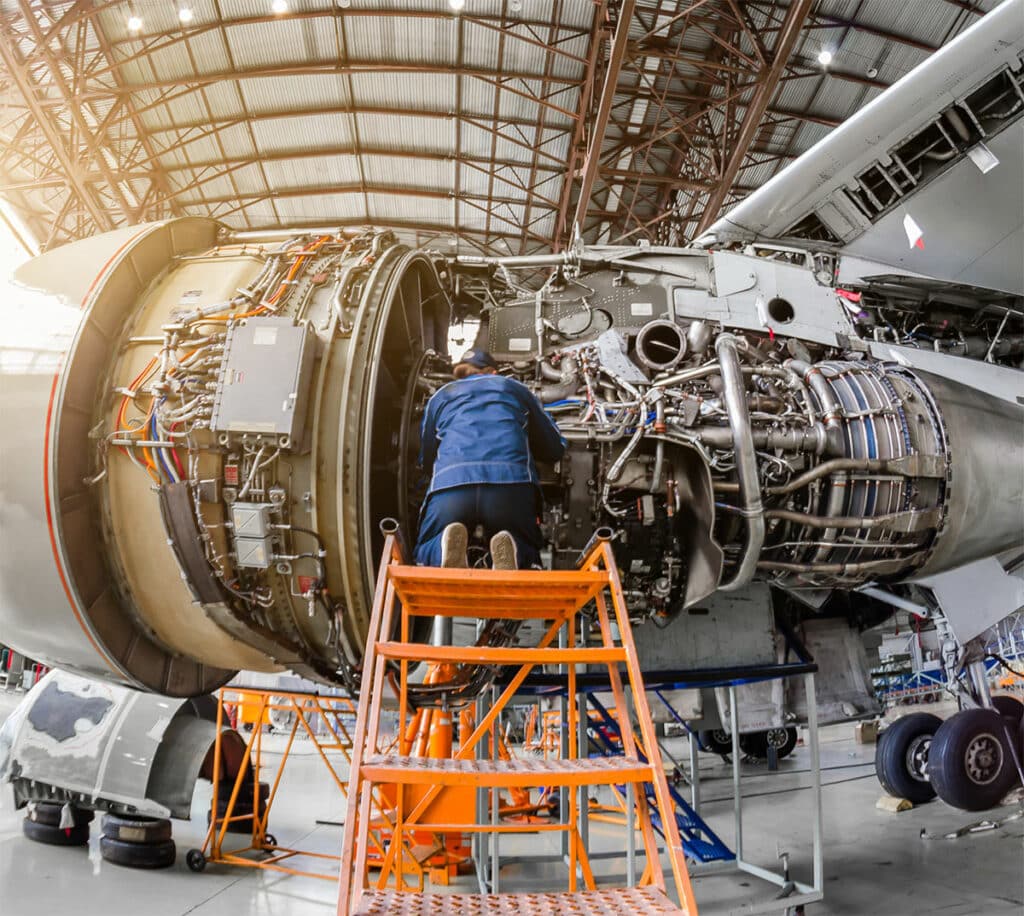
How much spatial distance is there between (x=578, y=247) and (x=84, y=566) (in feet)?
11.5

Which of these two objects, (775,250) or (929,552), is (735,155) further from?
(929,552)

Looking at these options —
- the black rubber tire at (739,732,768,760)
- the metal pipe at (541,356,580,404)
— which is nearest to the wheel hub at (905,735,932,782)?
the black rubber tire at (739,732,768,760)

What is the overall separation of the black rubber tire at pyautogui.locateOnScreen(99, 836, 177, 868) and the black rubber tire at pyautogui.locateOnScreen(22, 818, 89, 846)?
0.68 meters

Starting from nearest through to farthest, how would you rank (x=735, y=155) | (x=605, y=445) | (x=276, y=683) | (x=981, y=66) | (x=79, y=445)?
(x=79, y=445), (x=605, y=445), (x=981, y=66), (x=276, y=683), (x=735, y=155)

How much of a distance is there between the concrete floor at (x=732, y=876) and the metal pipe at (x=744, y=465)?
94.4 inches

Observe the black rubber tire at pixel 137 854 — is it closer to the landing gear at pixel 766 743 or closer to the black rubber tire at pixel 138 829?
the black rubber tire at pixel 138 829

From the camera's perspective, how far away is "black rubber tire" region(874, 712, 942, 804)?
322 inches

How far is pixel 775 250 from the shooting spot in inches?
227

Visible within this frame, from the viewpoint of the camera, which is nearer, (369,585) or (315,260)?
(369,585)

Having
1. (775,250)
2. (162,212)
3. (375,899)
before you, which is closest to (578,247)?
(775,250)

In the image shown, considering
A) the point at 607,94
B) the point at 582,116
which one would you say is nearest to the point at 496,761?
the point at 607,94

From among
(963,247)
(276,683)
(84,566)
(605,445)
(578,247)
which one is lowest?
(276,683)

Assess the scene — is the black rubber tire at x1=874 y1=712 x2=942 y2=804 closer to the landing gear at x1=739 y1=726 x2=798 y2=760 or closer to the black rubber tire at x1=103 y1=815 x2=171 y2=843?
the landing gear at x1=739 y1=726 x2=798 y2=760

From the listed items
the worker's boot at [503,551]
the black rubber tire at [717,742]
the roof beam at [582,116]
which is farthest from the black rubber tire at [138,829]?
the roof beam at [582,116]
